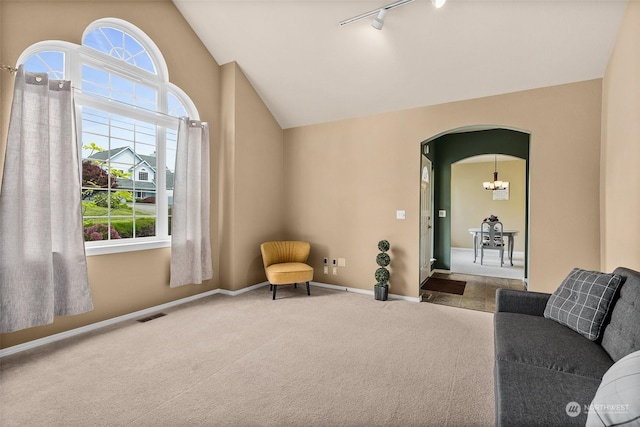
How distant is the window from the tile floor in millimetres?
3731

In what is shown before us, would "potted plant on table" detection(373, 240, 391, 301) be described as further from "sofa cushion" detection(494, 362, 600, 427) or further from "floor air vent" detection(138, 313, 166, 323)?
"floor air vent" detection(138, 313, 166, 323)

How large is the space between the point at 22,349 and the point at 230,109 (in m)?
3.40

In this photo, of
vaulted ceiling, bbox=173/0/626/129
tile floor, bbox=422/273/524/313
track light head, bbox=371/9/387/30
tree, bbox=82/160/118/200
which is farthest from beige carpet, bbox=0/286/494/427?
track light head, bbox=371/9/387/30

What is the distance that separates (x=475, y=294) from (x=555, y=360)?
307cm

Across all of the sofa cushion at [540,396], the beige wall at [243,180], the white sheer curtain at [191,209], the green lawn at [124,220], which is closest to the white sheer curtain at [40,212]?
the green lawn at [124,220]

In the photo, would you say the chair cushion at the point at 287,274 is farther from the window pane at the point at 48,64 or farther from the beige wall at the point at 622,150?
the beige wall at the point at 622,150

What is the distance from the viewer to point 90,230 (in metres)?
3.13

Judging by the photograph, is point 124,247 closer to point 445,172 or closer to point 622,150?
point 622,150

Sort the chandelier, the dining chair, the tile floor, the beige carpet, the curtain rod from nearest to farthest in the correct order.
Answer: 1. the beige carpet
2. the curtain rod
3. the tile floor
4. the dining chair
5. the chandelier

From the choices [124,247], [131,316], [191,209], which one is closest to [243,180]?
[191,209]

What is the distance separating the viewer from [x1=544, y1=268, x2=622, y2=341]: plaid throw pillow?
1.81 meters

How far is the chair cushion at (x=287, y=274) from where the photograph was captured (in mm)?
4066

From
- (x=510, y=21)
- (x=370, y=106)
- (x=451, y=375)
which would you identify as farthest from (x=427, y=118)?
(x=451, y=375)

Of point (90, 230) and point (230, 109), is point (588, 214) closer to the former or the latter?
point (230, 109)
